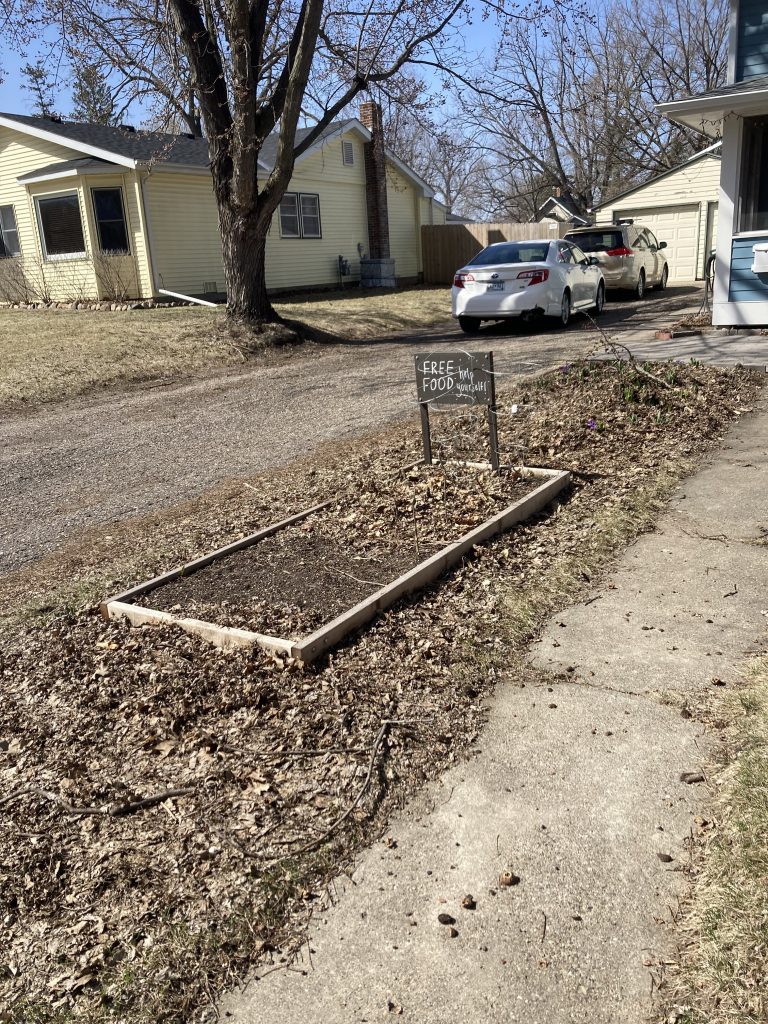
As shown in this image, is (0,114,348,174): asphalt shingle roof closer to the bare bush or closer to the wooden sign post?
the bare bush

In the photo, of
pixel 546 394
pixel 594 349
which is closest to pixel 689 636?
pixel 546 394

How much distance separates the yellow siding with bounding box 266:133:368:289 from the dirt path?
10526mm

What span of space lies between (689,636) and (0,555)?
4.17m

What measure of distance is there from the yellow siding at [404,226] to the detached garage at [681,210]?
6.65 m

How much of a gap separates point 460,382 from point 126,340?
9.51m

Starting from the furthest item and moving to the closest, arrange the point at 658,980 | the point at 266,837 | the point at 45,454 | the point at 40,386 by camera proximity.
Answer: the point at 40,386, the point at 45,454, the point at 266,837, the point at 658,980

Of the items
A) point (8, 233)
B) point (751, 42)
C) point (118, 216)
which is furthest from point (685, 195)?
point (8, 233)

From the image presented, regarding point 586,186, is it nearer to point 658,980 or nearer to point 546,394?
point 546,394

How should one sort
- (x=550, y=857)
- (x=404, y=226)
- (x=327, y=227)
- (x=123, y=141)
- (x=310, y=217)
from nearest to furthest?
(x=550, y=857) → (x=123, y=141) → (x=310, y=217) → (x=327, y=227) → (x=404, y=226)

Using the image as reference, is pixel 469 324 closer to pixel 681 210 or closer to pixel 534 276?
pixel 534 276

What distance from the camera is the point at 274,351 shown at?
47.5 ft

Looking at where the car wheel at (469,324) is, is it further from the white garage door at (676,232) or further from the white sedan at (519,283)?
the white garage door at (676,232)

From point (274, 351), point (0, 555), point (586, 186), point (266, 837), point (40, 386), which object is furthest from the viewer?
point (586, 186)

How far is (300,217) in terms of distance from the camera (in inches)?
976
